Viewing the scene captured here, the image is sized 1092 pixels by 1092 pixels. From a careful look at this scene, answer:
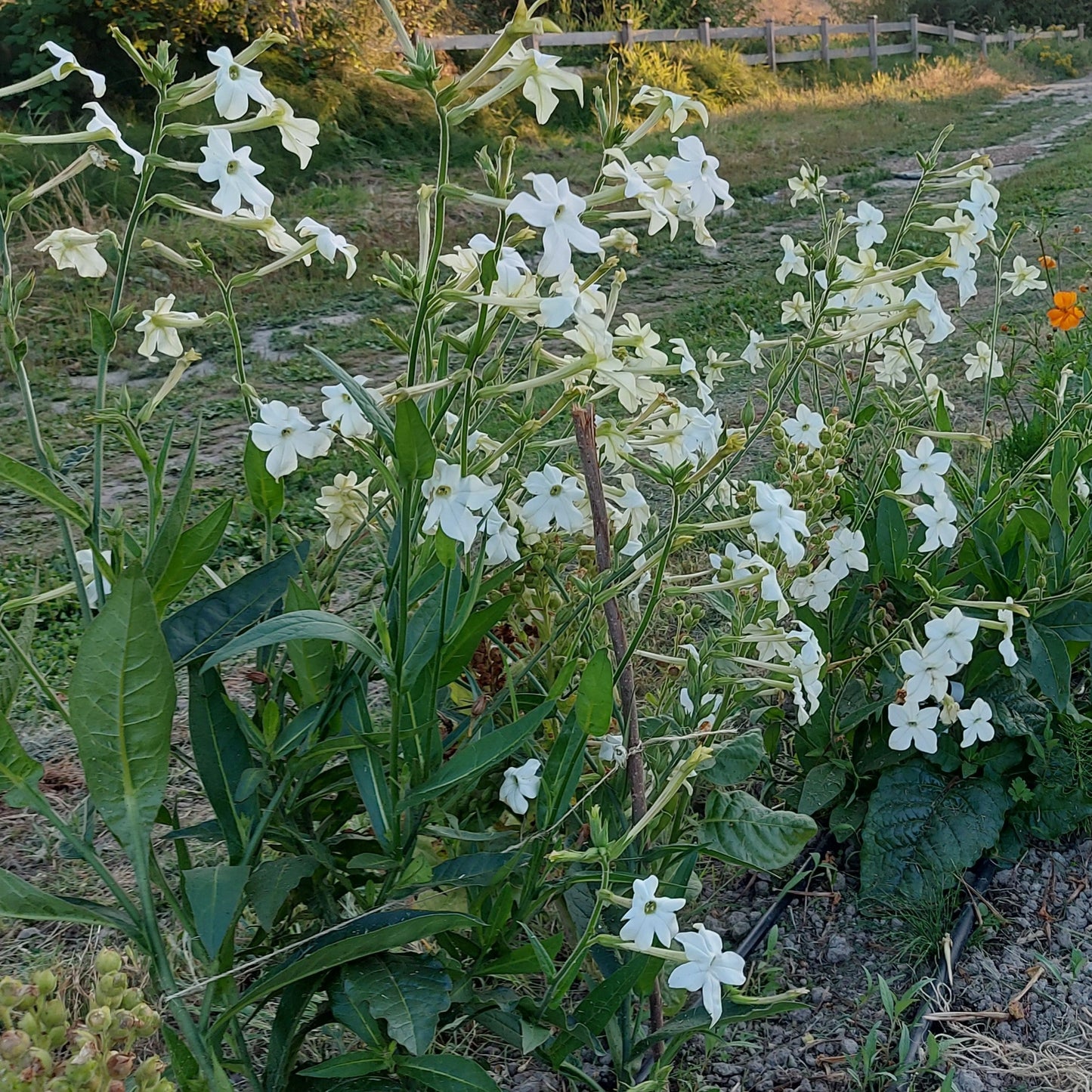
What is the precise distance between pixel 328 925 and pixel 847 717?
0.92 metres

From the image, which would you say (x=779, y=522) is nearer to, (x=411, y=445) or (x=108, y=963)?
(x=411, y=445)

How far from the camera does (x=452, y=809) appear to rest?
1.40 m

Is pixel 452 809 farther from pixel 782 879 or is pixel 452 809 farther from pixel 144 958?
pixel 782 879

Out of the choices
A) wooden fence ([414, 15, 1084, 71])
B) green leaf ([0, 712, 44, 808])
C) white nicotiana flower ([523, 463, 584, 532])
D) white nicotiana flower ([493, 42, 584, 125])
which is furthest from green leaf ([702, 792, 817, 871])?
wooden fence ([414, 15, 1084, 71])

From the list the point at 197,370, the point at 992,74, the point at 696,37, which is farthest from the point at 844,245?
the point at 992,74

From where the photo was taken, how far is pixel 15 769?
109 centimetres

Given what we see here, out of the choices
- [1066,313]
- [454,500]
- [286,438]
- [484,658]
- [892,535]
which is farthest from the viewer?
[1066,313]

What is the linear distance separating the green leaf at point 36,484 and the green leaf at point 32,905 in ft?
1.16

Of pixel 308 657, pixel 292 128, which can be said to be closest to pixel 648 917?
pixel 308 657

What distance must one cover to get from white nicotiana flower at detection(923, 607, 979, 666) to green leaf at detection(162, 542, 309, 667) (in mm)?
831

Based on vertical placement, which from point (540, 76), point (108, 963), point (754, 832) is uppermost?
point (540, 76)

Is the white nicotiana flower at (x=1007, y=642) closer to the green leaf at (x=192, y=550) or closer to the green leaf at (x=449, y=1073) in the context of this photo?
the green leaf at (x=449, y=1073)

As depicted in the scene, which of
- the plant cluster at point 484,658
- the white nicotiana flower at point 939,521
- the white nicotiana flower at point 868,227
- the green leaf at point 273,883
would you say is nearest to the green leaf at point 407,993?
the plant cluster at point 484,658

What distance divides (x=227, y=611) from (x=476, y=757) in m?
0.33
